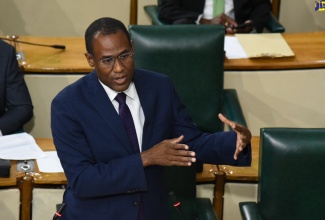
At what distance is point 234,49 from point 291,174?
1.25m

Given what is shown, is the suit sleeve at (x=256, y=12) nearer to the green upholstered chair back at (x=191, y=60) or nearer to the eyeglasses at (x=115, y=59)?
the green upholstered chair back at (x=191, y=60)

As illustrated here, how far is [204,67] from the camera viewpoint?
3.04 meters

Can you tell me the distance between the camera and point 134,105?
2.27 meters

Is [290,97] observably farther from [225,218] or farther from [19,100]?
[19,100]

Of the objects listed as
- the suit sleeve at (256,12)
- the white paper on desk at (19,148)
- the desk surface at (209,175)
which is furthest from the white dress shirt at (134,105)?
the suit sleeve at (256,12)

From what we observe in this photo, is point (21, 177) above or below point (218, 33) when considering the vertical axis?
below

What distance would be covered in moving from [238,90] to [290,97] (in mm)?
238

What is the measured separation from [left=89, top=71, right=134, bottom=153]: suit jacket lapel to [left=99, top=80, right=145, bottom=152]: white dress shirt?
0.7 inches

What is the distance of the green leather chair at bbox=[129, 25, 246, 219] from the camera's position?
2.98 meters

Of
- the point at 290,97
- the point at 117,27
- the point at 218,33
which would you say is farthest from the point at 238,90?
the point at 117,27

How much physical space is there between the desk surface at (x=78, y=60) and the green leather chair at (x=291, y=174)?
1011 mm

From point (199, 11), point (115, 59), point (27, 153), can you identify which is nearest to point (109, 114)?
point (115, 59)

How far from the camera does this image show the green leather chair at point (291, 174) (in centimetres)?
239

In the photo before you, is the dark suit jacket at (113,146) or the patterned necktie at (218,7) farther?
the patterned necktie at (218,7)
